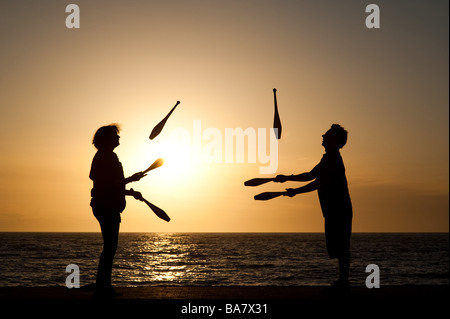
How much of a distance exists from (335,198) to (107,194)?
2631 millimetres

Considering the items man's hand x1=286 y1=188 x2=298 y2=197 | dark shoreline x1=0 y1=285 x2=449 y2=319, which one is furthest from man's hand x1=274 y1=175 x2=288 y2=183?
dark shoreline x1=0 y1=285 x2=449 y2=319

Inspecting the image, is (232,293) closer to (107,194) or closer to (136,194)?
(136,194)

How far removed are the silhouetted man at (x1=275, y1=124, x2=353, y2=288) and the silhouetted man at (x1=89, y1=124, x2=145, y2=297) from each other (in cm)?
216

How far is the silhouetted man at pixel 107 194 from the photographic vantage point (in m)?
5.60

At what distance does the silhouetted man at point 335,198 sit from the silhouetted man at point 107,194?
216cm

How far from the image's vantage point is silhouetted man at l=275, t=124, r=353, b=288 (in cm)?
587

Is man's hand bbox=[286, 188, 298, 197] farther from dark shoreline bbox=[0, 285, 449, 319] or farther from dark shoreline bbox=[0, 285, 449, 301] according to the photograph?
dark shoreline bbox=[0, 285, 449, 319]

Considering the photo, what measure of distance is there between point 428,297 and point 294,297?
147 cm

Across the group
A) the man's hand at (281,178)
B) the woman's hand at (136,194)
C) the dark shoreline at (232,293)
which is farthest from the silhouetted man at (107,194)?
the man's hand at (281,178)

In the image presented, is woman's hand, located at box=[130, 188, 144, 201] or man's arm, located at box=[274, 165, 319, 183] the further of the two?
man's arm, located at box=[274, 165, 319, 183]

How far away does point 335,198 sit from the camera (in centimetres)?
592
